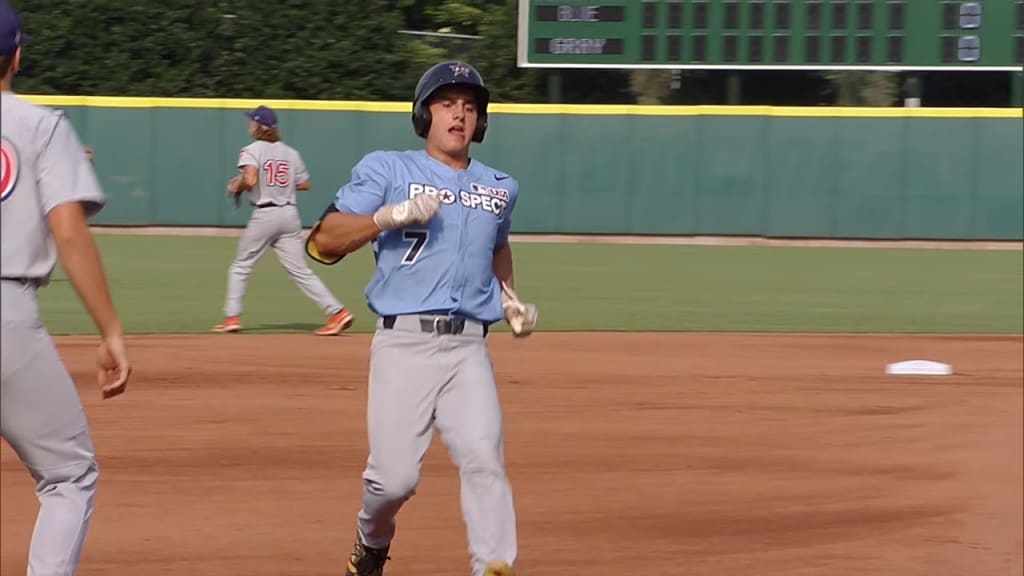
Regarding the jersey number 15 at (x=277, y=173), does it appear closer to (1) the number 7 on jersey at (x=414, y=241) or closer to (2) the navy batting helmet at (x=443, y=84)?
(2) the navy batting helmet at (x=443, y=84)

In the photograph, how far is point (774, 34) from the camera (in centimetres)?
2183

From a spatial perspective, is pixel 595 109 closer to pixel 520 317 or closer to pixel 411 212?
pixel 520 317

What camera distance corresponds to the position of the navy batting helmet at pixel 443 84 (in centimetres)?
526

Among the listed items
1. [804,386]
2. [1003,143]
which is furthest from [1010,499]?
[1003,143]

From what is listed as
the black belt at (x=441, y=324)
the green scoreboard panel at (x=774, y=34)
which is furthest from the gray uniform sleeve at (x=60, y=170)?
the green scoreboard panel at (x=774, y=34)

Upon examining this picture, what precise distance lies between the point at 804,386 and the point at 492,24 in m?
19.4

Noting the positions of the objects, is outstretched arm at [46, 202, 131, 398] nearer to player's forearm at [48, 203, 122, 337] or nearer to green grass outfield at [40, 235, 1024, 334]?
player's forearm at [48, 203, 122, 337]

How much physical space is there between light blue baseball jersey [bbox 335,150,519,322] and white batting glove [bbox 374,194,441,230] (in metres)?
0.14

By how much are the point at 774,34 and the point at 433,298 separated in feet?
57.2

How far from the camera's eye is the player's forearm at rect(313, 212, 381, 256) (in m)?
5.12

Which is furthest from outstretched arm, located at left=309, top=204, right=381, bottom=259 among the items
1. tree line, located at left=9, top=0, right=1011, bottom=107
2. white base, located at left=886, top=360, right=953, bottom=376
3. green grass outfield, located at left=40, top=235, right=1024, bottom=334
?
tree line, located at left=9, top=0, right=1011, bottom=107

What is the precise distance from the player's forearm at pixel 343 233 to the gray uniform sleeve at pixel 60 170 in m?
1.08

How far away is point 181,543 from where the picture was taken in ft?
21.1

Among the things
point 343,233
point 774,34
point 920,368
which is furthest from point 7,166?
point 774,34
